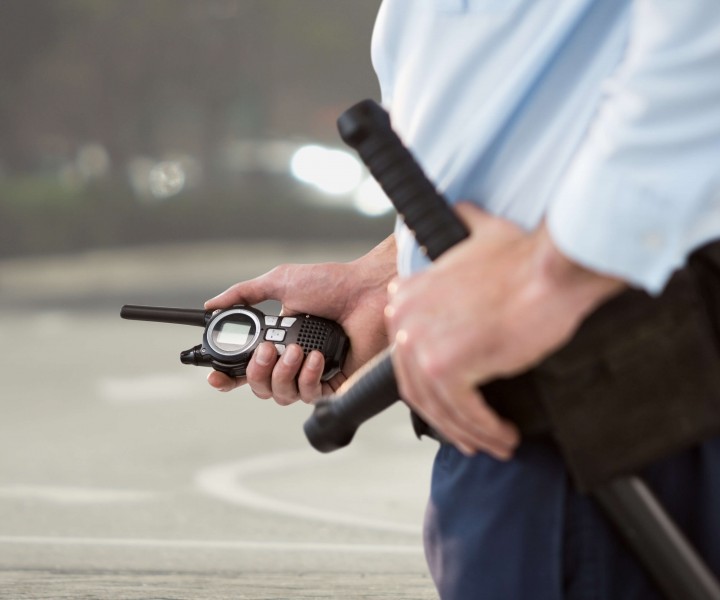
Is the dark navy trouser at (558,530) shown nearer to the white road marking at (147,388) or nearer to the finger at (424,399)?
the finger at (424,399)

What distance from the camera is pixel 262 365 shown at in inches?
84.7

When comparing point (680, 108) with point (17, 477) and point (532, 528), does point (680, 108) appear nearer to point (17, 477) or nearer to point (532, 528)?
point (532, 528)

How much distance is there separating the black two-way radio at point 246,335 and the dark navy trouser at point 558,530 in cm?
71

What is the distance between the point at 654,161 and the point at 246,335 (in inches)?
41.1

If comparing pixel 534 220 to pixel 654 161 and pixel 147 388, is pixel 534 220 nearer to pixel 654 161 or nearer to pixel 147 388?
pixel 654 161

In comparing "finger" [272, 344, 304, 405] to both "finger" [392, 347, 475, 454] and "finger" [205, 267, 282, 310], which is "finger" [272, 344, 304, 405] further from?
"finger" [392, 347, 475, 454]

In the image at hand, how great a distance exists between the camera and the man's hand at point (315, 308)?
7.06ft

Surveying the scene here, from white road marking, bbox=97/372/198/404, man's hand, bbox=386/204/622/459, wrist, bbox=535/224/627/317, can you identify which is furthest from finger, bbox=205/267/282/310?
white road marking, bbox=97/372/198/404

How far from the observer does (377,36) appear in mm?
1669

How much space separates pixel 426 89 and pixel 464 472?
0.43 metres

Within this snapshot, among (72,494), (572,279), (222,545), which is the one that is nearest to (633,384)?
(572,279)

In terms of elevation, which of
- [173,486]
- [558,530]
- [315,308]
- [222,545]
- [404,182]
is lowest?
[173,486]

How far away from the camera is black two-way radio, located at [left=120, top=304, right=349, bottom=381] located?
215 cm

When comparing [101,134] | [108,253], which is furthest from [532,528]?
[101,134]
